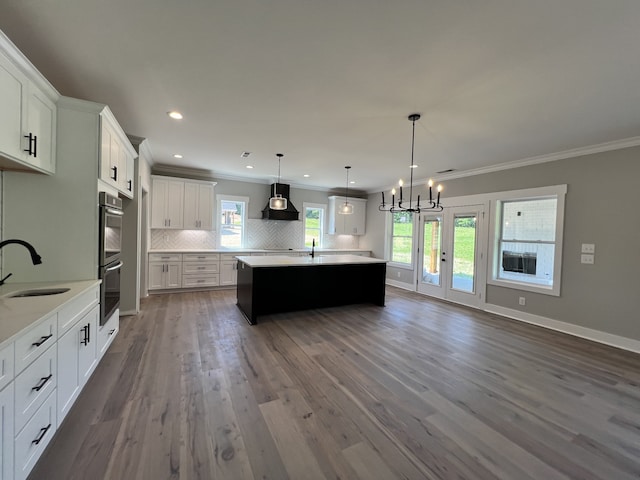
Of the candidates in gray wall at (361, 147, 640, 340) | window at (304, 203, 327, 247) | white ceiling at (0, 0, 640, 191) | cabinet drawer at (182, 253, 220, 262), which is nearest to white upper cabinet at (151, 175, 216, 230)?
cabinet drawer at (182, 253, 220, 262)

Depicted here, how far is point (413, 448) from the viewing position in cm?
170

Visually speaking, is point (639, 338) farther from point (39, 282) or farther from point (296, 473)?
point (39, 282)

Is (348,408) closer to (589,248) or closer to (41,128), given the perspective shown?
(41,128)

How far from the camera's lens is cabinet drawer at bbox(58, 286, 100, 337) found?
1.68 m

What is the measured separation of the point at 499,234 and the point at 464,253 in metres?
0.72

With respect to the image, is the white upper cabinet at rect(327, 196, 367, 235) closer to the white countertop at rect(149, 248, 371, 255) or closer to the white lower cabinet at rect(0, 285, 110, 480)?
the white countertop at rect(149, 248, 371, 255)

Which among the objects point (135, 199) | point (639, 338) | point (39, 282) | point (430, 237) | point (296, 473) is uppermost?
point (135, 199)

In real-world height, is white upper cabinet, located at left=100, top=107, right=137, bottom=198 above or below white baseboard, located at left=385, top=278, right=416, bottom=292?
above

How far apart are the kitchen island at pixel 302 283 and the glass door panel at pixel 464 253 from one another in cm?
164

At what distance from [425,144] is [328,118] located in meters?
1.59

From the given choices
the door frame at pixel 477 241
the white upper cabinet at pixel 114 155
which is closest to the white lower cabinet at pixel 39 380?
the white upper cabinet at pixel 114 155

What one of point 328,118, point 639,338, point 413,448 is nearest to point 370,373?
point 413,448

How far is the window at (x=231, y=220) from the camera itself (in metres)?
6.46

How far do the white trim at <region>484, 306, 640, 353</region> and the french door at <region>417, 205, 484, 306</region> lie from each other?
0.45 meters
